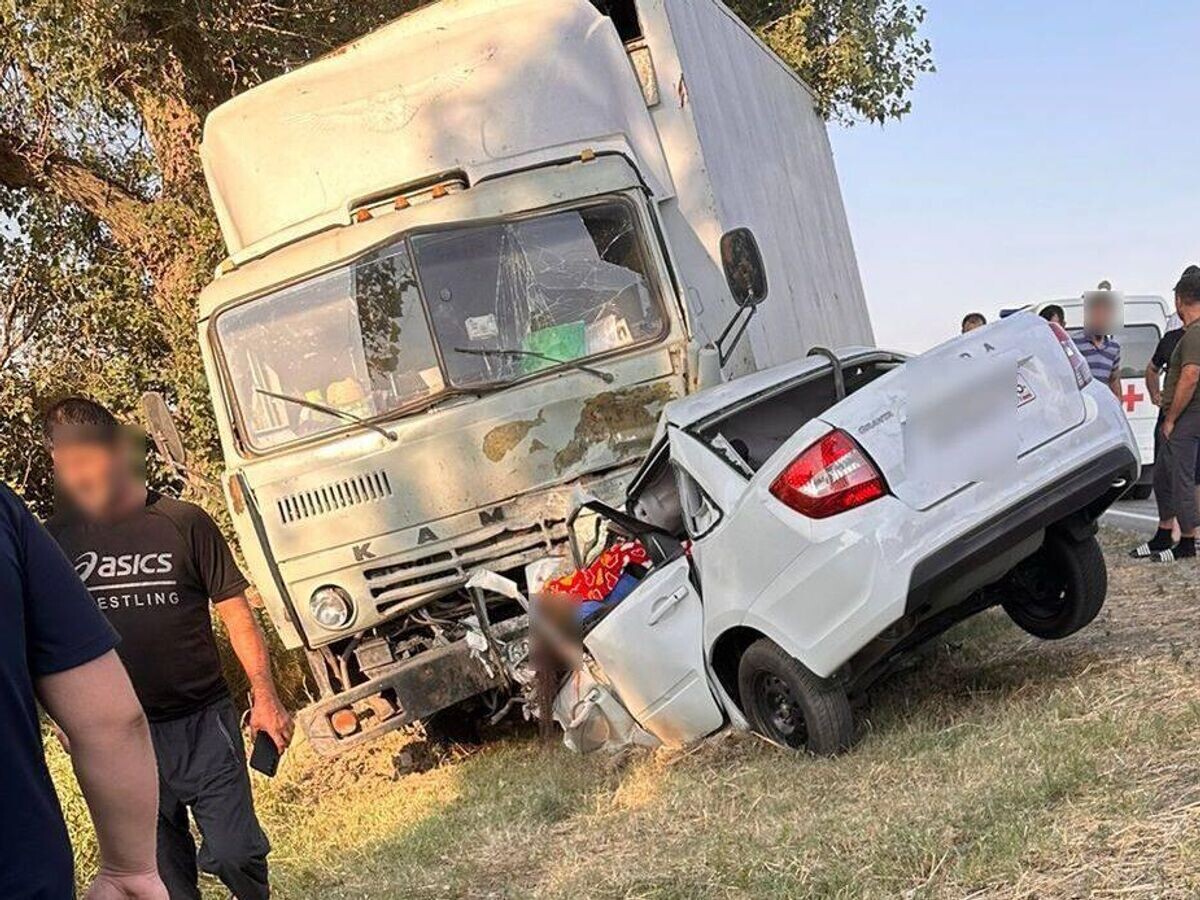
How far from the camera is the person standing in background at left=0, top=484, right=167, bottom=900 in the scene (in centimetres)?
182

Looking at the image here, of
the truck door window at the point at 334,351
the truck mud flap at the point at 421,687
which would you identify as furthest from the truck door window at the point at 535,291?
the truck mud flap at the point at 421,687

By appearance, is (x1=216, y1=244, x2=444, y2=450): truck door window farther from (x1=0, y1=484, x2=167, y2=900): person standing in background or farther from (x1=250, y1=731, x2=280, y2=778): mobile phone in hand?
(x1=0, y1=484, x2=167, y2=900): person standing in background

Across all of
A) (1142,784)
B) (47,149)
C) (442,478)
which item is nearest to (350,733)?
(442,478)

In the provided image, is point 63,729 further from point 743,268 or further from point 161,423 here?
point 743,268

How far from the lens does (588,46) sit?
6.64 meters

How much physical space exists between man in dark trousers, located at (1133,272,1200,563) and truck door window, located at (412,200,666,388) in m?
3.48

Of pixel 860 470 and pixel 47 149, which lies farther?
pixel 47 149

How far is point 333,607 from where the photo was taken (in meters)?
6.01

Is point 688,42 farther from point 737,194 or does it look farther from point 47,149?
point 47,149

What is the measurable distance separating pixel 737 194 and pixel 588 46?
1399 mm

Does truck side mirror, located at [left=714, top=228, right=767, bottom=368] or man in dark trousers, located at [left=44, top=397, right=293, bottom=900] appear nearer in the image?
man in dark trousers, located at [left=44, top=397, right=293, bottom=900]

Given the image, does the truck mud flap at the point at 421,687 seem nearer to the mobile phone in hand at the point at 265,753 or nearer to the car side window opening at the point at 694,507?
the car side window opening at the point at 694,507

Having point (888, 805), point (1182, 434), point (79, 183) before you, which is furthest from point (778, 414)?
point (79, 183)


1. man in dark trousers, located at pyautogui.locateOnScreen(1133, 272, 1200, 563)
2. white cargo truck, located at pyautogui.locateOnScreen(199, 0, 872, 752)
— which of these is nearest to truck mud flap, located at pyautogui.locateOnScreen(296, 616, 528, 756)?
white cargo truck, located at pyautogui.locateOnScreen(199, 0, 872, 752)
